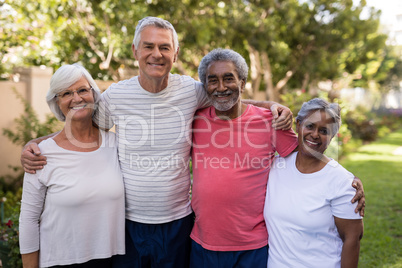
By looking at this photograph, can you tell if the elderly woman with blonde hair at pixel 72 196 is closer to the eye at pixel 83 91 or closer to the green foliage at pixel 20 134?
the eye at pixel 83 91

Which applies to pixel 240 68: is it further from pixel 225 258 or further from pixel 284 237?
pixel 225 258

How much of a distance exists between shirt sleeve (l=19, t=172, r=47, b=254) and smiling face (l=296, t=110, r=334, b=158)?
1670mm

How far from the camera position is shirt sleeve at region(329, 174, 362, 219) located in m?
1.95

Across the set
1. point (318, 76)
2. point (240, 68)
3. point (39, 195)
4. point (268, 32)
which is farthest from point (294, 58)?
point (39, 195)

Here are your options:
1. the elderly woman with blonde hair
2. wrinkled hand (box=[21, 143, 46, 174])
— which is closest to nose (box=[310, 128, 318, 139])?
the elderly woman with blonde hair

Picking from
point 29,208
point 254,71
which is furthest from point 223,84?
point 254,71

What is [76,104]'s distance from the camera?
2.23 meters

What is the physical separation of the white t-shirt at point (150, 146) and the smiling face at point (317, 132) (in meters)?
0.84

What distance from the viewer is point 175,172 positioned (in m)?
2.43

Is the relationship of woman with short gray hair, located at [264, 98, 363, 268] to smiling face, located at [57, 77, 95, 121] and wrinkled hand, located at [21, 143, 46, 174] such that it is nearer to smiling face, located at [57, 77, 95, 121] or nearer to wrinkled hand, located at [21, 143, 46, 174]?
smiling face, located at [57, 77, 95, 121]

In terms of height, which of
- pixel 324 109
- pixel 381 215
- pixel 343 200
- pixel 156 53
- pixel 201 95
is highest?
pixel 156 53

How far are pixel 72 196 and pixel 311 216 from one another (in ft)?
4.75

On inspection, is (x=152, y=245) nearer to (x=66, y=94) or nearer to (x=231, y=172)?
(x=231, y=172)

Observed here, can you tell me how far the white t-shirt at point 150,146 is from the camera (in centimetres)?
239
